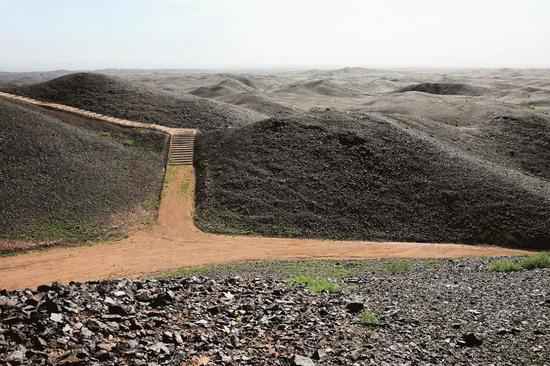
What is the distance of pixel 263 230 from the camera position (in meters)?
22.3

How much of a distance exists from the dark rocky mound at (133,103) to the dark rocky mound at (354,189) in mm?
7129

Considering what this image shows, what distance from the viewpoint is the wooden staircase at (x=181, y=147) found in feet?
96.9

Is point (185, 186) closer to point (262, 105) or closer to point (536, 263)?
point (536, 263)

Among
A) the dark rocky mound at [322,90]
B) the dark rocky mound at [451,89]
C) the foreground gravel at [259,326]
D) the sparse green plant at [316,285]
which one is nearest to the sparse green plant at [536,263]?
the foreground gravel at [259,326]

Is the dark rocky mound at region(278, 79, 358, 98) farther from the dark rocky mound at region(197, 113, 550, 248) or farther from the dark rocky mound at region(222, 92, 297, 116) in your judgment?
the dark rocky mound at region(197, 113, 550, 248)

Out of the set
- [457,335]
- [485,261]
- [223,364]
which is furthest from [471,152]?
[223,364]

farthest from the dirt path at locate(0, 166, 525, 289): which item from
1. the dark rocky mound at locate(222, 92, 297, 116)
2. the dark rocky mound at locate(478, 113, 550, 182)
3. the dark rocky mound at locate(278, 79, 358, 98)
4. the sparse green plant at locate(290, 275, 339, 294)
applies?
the dark rocky mound at locate(278, 79, 358, 98)

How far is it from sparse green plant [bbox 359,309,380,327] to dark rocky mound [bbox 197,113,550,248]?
12397 mm

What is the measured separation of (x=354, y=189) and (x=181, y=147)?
11.6 meters

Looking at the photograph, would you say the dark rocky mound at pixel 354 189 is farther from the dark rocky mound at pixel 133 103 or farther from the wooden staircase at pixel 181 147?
the dark rocky mound at pixel 133 103

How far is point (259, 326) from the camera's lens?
8.67 m

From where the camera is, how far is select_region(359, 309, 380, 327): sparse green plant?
30.7 feet

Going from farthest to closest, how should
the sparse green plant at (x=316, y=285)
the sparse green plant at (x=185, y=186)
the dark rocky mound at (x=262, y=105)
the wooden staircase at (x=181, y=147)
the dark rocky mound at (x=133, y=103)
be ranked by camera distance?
the dark rocky mound at (x=262, y=105) → the dark rocky mound at (x=133, y=103) → the wooden staircase at (x=181, y=147) → the sparse green plant at (x=185, y=186) → the sparse green plant at (x=316, y=285)

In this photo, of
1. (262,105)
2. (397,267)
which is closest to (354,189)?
(397,267)
